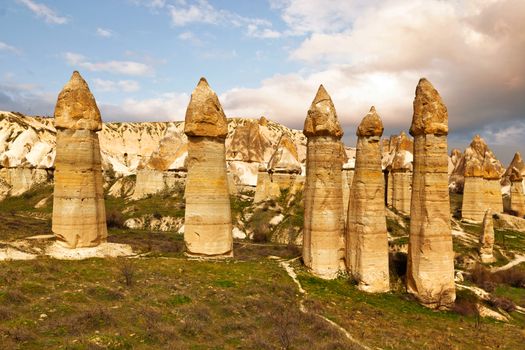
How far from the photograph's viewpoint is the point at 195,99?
21.0m

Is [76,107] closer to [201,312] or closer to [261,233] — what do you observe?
[201,312]

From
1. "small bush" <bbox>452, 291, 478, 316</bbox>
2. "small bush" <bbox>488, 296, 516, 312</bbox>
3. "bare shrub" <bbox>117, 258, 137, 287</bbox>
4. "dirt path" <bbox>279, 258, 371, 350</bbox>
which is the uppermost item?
"bare shrub" <bbox>117, 258, 137, 287</bbox>

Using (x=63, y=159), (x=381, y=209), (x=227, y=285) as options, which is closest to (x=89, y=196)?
(x=63, y=159)

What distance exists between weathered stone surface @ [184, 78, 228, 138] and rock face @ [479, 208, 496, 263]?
2317 cm

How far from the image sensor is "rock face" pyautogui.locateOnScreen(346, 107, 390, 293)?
20281 mm

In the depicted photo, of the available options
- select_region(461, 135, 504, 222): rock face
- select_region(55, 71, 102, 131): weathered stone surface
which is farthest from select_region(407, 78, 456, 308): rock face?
select_region(461, 135, 504, 222): rock face

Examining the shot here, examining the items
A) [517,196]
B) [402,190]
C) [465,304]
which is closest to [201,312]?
[465,304]

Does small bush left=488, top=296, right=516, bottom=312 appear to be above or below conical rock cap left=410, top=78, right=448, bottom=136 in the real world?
below

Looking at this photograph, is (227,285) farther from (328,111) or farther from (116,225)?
(116,225)

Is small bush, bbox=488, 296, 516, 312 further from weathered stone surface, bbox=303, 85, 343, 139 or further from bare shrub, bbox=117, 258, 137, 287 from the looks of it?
bare shrub, bbox=117, 258, 137, 287

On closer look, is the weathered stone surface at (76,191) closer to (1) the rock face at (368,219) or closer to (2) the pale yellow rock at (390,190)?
(1) the rock face at (368,219)

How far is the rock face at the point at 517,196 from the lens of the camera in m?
51.3

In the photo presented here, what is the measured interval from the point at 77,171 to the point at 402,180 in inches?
1444

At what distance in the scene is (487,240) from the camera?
1335 inches
